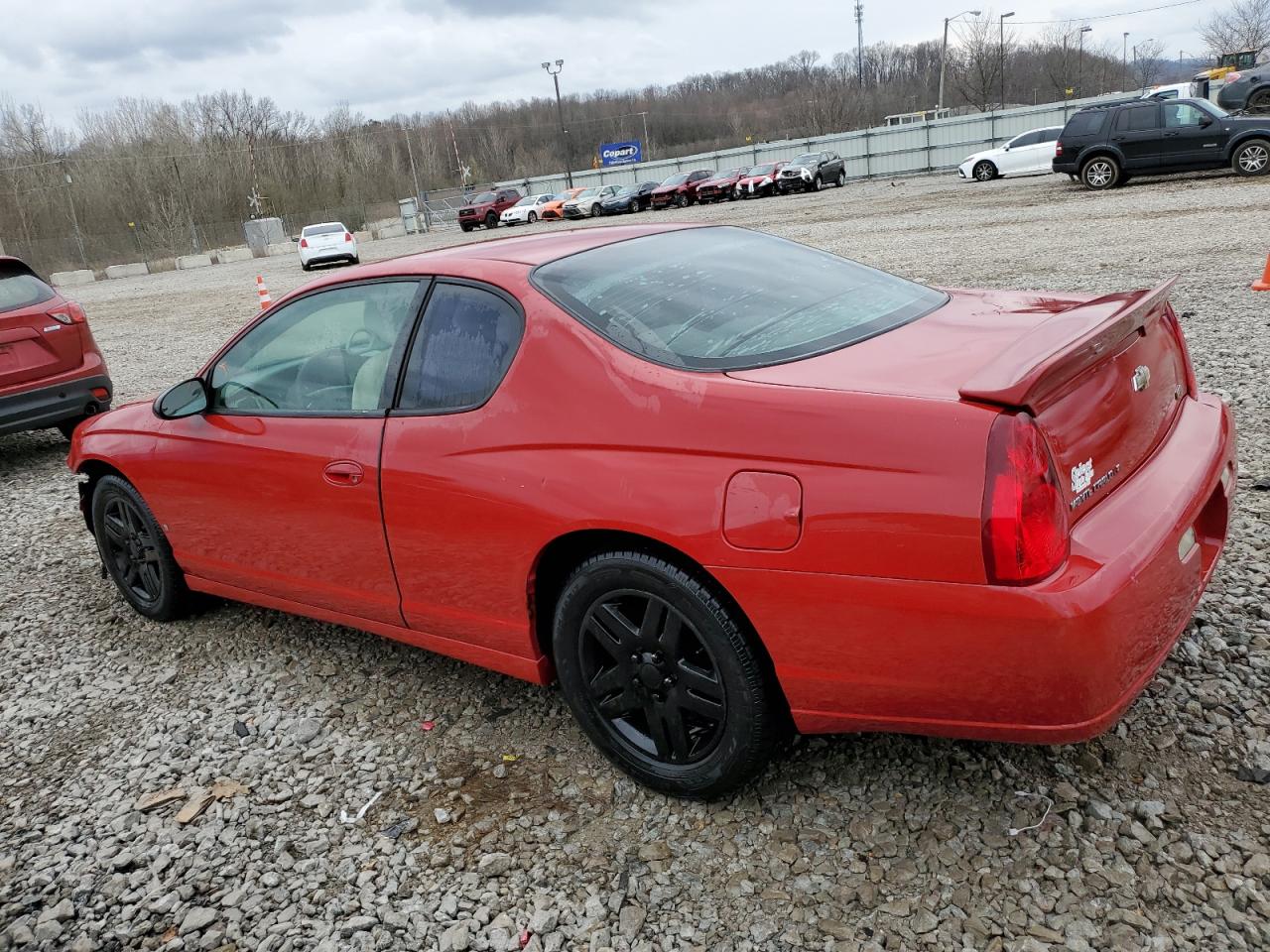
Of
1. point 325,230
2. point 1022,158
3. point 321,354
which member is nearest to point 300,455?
point 321,354

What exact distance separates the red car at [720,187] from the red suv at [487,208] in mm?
12786

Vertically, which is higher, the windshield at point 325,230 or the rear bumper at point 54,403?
the windshield at point 325,230

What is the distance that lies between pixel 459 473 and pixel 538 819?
102 cm

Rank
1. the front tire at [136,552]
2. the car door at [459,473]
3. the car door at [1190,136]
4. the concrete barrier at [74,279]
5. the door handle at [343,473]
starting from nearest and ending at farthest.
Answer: the car door at [459,473]
the door handle at [343,473]
the front tire at [136,552]
the car door at [1190,136]
the concrete barrier at [74,279]

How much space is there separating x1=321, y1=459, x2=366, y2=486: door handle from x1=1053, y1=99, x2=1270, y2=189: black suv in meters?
20.6

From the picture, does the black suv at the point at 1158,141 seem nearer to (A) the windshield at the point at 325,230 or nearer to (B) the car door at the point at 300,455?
(B) the car door at the point at 300,455

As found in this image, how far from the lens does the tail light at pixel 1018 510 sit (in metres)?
1.97

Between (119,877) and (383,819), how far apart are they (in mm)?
736

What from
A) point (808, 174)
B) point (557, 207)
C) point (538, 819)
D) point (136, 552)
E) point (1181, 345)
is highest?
point (808, 174)

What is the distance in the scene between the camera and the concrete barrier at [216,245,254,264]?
48.0 metres

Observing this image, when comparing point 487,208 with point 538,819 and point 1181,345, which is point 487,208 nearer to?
point 1181,345

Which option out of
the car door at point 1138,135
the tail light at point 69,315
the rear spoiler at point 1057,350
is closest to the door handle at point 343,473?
the rear spoiler at point 1057,350

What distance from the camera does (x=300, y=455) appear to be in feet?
10.6

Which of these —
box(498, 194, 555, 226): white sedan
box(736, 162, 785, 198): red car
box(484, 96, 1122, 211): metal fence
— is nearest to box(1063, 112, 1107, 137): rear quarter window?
box(736, 162, 785, 198): red car
